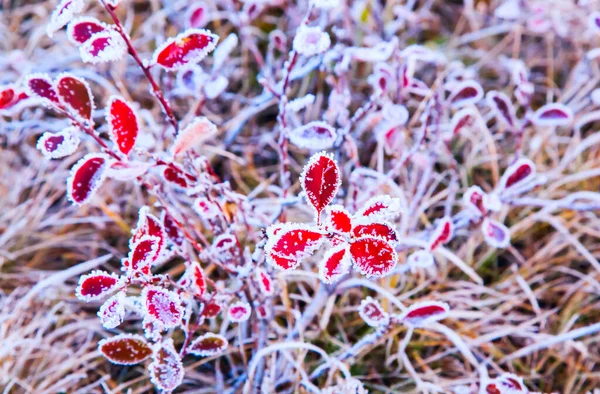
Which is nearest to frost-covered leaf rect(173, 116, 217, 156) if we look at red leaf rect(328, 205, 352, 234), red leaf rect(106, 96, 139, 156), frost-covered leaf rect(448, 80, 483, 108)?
red leaf rect(106, 96, 139, 156)

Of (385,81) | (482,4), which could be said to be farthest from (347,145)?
(482,4)

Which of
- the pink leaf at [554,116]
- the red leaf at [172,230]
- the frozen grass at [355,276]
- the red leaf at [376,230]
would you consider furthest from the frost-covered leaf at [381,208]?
the pink leaf at [554,116]

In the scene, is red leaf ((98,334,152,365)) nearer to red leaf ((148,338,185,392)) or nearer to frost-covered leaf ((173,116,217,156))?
red leaf ((148,338,185,392))

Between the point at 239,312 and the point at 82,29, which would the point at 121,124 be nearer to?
the point at 82,29

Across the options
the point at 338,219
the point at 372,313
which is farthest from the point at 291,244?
the point at 372,313

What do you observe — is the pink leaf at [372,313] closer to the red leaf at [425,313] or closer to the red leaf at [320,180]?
the red leaf at [425,313]
